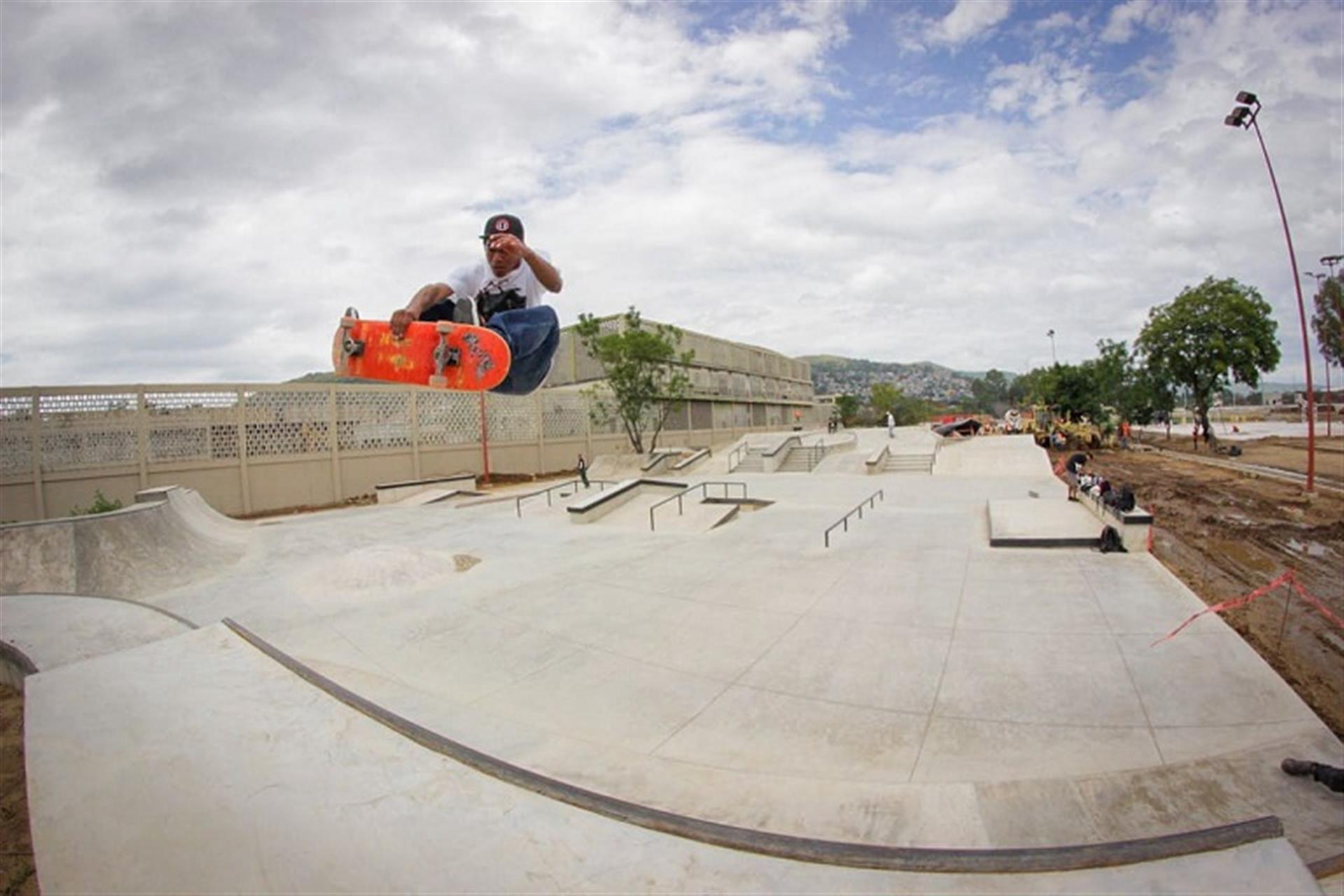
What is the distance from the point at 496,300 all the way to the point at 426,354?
45 centimetres

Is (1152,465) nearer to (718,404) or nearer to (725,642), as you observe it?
(718,404)

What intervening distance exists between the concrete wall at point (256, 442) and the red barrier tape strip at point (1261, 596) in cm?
2289

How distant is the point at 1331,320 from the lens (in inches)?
2180

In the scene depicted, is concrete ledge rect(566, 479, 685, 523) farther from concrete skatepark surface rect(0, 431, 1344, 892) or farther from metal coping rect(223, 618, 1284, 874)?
metal coping rect(223, 618, 1284, 874)

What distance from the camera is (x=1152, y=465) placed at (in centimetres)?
2777

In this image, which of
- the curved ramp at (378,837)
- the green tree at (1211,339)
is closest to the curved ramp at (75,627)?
the curved ramp at (378,837)

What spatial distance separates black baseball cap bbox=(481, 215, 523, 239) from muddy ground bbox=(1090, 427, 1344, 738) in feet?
24.4

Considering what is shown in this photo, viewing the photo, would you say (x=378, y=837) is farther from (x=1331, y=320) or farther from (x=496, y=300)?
(x=1331, y=320)

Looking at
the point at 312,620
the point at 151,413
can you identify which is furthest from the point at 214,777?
the point at 151,413

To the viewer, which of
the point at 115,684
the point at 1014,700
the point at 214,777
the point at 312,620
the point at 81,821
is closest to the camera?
the point at 81,821

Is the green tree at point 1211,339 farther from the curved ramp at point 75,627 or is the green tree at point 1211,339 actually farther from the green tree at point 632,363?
the curved ramp at point 75,627

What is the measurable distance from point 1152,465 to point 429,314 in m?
34.3

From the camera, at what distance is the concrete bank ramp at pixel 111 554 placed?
9.62m

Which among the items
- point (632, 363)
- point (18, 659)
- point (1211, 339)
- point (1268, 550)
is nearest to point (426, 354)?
point (18, 659)
